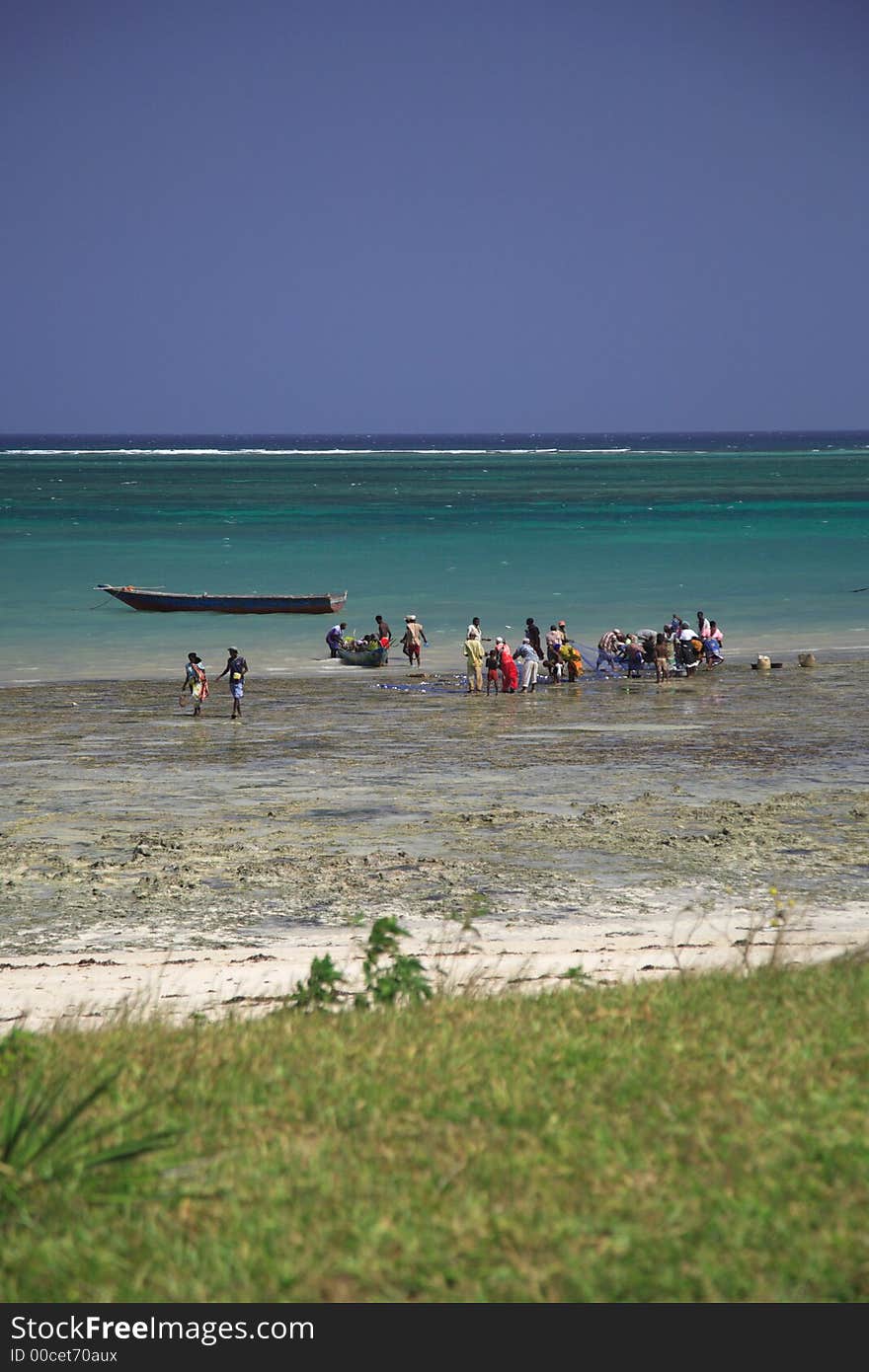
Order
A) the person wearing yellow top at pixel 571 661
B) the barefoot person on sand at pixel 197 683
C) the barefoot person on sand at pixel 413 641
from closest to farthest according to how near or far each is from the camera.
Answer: the barefoot person on sand at pixel 197 683
the person wearing yellow top at pixel 571 661
the barefoot person on sand at pixel 413 641

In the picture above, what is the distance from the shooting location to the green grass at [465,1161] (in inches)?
248

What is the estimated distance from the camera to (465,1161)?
7.36m

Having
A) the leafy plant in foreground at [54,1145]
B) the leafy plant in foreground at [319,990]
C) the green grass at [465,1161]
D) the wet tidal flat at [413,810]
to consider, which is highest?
the leafy plant in foreground at [54,1145]

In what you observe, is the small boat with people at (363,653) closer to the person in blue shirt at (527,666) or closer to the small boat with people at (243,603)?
the person in blue shirt at (527,666)

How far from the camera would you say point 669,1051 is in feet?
29.4

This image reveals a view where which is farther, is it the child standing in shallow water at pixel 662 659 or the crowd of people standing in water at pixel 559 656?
the child standing in shallow water at pixel 662 659

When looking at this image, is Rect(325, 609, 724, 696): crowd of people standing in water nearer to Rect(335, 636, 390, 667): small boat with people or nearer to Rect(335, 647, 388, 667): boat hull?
Rect(335, 636, 390, 667): small boat with people

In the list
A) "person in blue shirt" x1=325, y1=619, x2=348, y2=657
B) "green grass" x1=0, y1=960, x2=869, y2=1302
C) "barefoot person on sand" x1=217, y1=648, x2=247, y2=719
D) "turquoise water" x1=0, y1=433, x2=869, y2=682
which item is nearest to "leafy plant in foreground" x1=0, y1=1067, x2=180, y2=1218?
"green grass" x1=0, y1=960, x2=869, y2=1302

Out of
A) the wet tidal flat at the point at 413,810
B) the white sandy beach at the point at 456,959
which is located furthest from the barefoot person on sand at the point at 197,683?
the white sandy beach at the point at 456,959

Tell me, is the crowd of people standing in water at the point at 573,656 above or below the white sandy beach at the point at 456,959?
above

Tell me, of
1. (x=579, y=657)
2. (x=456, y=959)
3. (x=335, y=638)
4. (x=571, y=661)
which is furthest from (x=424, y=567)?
(x=456, y=959)

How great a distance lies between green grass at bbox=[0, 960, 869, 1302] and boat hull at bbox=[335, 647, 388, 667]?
30.6 m

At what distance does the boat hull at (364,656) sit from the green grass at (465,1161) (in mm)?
30603
